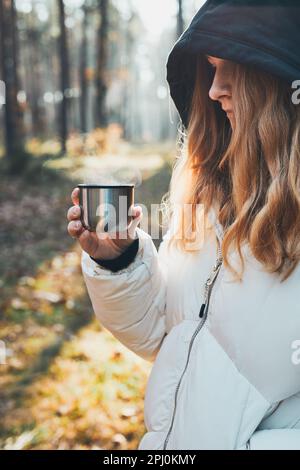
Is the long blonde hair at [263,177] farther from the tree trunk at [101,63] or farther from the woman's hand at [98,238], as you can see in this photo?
the tree trunk at [101,63]

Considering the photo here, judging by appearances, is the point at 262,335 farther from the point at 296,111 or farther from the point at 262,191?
the point at 296,111

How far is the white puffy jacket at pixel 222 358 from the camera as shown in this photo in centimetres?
143

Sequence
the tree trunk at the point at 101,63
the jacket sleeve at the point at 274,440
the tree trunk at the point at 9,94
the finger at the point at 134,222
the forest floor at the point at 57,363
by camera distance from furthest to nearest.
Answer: the tree trunk at the point at 101,63 → the tree trunk at the point at 9,94 → the forest floor at the point at 57,363 → the finger at the point at 134,222 → the jacket sleeve at the point at 274,440

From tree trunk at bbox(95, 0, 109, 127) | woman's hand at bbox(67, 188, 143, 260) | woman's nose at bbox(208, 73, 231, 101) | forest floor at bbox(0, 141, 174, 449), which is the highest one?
tree trunk at bbox(95, 0, 109, 127)

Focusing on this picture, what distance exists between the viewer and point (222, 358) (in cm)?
148

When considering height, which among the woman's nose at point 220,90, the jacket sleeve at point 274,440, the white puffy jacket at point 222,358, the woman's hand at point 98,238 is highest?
the woman's nose at point 220,90

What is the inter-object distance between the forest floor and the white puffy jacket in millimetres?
810

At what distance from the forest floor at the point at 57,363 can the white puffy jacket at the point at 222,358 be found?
2.66ft

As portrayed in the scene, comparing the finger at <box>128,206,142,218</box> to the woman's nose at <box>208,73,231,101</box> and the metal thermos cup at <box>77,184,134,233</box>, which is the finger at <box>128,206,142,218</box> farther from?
the woman's nose at <box>208,73,231,101</box>

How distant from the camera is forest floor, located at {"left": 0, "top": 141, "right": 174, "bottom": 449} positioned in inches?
124

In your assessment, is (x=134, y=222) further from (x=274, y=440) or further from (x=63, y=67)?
(x=63, y=67)

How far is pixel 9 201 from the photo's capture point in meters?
9.34

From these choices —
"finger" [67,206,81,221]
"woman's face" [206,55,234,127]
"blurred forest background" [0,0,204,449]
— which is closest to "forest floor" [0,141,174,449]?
"blurred forest background" [0,0,204,449]

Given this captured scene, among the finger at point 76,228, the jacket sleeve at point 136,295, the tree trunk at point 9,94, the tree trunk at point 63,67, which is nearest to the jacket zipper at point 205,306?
the jacket sleeve at point 136,295
